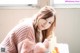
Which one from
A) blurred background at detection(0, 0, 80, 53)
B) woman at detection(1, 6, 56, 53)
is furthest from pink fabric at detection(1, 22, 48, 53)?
blurred background at detection(0, 0, 80, 53)

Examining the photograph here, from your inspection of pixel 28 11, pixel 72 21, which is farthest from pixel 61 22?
pixel 28 11

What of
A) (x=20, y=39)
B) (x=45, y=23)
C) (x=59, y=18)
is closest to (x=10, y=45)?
(x=20, y=39)

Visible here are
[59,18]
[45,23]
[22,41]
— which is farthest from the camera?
[59,18]

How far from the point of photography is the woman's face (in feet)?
4.35

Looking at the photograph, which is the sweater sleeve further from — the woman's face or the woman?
the woman's face

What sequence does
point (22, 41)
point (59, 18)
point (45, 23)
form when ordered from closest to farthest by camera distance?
point (22, 41) → point (45, 23) → point (59, 18)

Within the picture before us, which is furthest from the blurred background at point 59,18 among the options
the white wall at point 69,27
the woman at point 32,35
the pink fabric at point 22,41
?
the pink fabric at point 22,41

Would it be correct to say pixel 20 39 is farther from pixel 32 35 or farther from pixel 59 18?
pixel 59 18

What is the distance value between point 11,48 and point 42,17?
350 millimetres

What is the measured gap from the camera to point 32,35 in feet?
4.13

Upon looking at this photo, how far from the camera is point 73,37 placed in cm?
216

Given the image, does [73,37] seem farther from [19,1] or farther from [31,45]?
[31,45]

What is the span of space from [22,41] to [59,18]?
100 cm

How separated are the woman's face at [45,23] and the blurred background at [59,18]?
0.77 m
